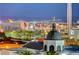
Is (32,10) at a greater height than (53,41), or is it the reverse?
(32,10)

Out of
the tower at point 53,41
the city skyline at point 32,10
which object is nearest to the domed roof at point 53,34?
the tower at point 53,41

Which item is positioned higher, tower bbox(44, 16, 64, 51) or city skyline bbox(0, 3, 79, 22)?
city skyline bbox(0, 3, 79, 22)

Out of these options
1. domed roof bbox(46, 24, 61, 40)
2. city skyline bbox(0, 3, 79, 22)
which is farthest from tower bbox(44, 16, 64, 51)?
city skyline bbox(0, 3, 79, 22)

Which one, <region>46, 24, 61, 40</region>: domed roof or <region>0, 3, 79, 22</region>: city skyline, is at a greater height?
<region>0, 3, 79, 22</region>: city skyline

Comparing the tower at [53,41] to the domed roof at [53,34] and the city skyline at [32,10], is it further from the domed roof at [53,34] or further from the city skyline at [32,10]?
the city skyline at [32,10]

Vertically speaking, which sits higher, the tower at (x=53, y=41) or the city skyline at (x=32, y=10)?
the city skyline at (x=32, y=10)

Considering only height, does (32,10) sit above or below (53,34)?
above

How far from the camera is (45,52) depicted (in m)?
1.84

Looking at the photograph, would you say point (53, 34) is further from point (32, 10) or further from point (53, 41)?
point (32, 10)

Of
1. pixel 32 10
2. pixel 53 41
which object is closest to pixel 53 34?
pixel 53 41

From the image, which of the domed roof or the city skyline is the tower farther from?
the city skyline

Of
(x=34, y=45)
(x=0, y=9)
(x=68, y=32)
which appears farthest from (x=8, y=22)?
(x=68, y=32)
